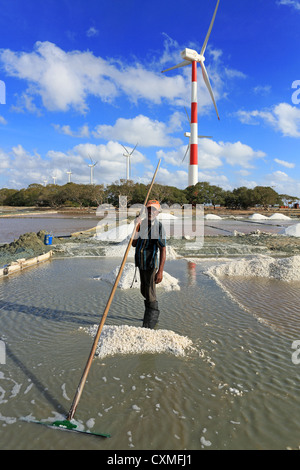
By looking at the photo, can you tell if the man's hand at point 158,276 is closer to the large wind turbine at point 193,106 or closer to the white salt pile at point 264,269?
the white salt pile at point 264,269

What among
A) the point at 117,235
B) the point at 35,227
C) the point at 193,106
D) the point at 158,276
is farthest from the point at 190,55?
the point at 158,276

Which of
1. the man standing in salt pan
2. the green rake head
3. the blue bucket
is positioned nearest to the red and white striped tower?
the blue bucket

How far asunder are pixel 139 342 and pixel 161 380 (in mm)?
770

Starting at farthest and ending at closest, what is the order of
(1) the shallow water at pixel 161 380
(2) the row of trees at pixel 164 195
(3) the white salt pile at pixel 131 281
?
(2) the row of trees at pixel 164 195 < (3) the white salt pile at pixel 131 281 < (1) the shallow water at pixel 161 380

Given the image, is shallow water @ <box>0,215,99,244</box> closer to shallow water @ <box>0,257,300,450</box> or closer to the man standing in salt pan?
shallow water @ <box>0,257,300,450</box>

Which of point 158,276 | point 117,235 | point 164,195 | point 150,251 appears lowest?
point 117,235

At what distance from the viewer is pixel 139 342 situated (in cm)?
370

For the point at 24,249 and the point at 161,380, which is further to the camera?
the point at 24,249

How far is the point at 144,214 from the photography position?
4.14 metres

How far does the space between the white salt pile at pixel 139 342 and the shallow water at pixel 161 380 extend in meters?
0.11

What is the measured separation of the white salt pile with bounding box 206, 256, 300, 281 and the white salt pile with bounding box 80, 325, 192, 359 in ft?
14.5

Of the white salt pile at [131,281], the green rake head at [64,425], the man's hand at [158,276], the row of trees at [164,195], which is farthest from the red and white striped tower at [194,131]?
the green rake head at [64,425]

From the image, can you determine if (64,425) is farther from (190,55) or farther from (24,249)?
(190,55)

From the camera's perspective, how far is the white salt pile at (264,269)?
7.71 m
